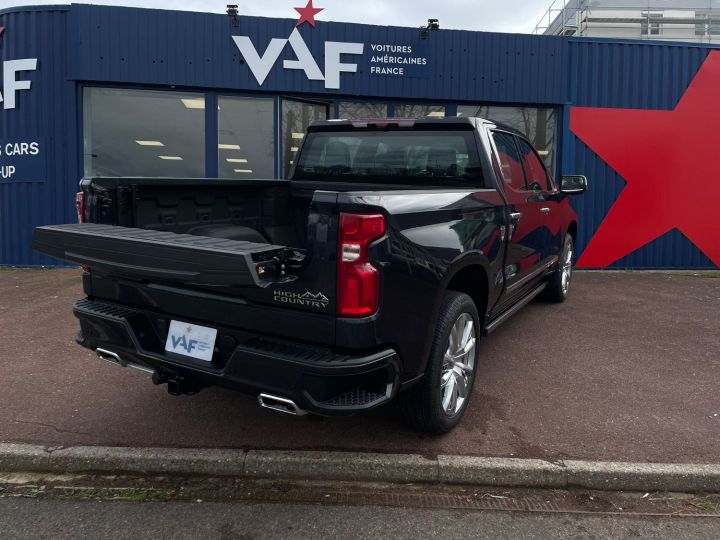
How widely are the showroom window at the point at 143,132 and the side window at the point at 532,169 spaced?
554 cm

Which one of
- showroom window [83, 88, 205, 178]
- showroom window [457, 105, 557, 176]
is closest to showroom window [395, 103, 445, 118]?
showroom window [457, 105, 557, 176]

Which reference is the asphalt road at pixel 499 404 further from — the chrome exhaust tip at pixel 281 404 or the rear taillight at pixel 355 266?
the rear taillight at pixel 355 266

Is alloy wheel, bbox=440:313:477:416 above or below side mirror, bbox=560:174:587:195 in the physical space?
below

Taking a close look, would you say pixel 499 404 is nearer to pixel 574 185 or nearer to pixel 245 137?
pixel 574 185

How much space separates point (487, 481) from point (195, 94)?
25.5 ft

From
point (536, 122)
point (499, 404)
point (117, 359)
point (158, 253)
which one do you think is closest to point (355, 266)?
point (158, 253)

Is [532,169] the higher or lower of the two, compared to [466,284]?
higher

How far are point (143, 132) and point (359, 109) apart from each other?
11.1ft

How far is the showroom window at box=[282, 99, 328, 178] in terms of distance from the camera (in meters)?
9.44

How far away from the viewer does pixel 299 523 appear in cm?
274

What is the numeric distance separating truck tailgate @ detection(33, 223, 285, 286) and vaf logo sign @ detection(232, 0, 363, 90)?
256 inches

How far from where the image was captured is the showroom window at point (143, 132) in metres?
8.93

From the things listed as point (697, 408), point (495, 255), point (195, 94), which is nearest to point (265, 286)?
point (495, 255)

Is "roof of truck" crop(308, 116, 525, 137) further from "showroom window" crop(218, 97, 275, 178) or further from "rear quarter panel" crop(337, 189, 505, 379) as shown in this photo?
"showroom window" crop(218, 97, 275, 178)
